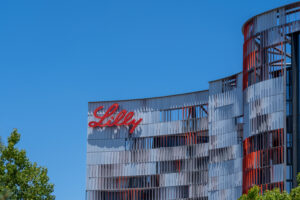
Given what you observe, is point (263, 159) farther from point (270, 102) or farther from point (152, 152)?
point (152, 152)

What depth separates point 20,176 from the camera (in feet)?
199

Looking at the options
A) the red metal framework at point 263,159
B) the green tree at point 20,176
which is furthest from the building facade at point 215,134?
the green tree at point 20,176

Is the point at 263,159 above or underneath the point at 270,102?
underneath

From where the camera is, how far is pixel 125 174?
110 metres

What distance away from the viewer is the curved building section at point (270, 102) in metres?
79.4

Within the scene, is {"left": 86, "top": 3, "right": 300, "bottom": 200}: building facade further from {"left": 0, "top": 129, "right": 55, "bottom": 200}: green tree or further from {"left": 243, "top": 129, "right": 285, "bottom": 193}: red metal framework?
{"left": 0, "top": 129, "right": 55, "bottom": 200}: green tree

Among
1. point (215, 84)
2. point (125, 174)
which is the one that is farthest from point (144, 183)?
point (215, 84)

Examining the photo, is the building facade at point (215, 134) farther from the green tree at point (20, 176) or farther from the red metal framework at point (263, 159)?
the green tree at point (20, 176)

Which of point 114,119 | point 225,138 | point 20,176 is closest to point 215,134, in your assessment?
point 225,138

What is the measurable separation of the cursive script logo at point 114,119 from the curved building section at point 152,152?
1.16 feet

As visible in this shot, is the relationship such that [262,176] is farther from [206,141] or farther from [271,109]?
[206,141]

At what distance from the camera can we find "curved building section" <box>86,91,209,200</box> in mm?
104375

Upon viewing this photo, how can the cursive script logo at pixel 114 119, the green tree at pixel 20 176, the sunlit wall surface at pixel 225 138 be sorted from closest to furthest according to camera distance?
the green tree at pixel 20 176 → the sunlit wall surface at pixel 225 138 → the cursive script logo at pixel 114 119

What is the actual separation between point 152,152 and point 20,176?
160 ft
